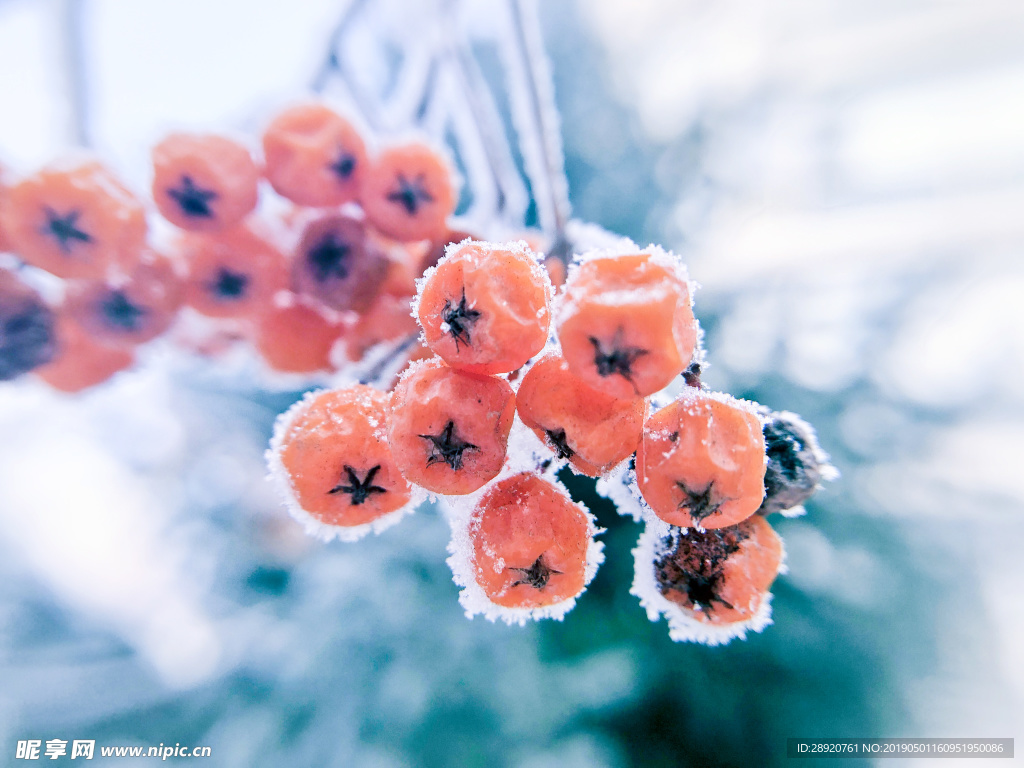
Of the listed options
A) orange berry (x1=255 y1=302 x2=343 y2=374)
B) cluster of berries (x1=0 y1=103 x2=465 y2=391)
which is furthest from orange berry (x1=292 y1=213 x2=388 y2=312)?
orange berry (x1=255 y1=302 x2=343 y2=374)

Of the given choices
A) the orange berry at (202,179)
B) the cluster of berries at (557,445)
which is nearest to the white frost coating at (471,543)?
the cluster of berries at (557,445)

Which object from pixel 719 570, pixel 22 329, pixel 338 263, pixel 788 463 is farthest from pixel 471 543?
pixel 22 329

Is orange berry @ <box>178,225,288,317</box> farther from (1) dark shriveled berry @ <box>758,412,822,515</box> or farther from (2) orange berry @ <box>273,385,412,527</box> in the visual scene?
(1) dark shriveled berry @ <box>758,412,822,515</box>

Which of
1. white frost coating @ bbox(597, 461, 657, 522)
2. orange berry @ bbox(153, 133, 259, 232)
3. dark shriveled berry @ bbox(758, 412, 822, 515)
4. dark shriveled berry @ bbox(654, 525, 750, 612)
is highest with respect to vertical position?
orange berry @ bbox(153, 133, 259, 232)

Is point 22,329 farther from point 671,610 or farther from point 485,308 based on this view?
point 671,610

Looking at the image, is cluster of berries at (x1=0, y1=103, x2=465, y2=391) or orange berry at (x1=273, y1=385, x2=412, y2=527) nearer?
orange berry at (x1=273, y1=385, x2=412, y2=527)

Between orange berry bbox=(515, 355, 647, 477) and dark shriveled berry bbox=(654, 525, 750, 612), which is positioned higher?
orange berry bbox=(515, 355, 647, 477)

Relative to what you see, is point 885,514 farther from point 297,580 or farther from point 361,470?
point 297,580
